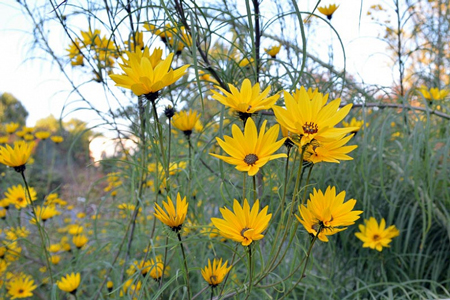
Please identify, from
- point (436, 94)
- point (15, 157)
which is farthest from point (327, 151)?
point (436, 94)

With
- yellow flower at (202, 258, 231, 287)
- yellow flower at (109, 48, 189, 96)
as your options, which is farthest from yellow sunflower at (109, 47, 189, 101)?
yellow flower at (202, 258, 231, 287)

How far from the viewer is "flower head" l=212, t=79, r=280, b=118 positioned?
1.35 ft

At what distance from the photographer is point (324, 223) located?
0.39m

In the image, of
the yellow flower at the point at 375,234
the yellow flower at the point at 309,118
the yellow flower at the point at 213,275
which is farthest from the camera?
the yellow flower at the point at 375,234

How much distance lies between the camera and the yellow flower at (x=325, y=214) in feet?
1.28

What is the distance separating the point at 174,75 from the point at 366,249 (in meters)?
0.89

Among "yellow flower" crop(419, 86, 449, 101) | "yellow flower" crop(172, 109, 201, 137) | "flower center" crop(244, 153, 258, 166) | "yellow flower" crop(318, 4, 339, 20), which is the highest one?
"yellow flower" crop(318, 4, 339, 20)

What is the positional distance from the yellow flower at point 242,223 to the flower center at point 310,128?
8 centimetres

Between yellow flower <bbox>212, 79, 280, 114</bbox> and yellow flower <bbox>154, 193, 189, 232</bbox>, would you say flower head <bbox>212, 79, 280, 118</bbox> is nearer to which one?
yellow flower <bbox>212, 79, 280, 114</bbox>

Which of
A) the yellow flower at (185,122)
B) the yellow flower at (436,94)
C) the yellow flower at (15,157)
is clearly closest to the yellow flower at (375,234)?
the yellow flower at (436,94)

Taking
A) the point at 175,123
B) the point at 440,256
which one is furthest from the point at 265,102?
the point at 440,256

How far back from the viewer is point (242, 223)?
39cm

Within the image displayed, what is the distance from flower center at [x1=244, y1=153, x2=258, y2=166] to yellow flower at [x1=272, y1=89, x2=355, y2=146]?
49 millimetres

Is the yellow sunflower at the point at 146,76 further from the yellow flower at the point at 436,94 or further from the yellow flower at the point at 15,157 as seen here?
the yellow flower at the point at 436,94
